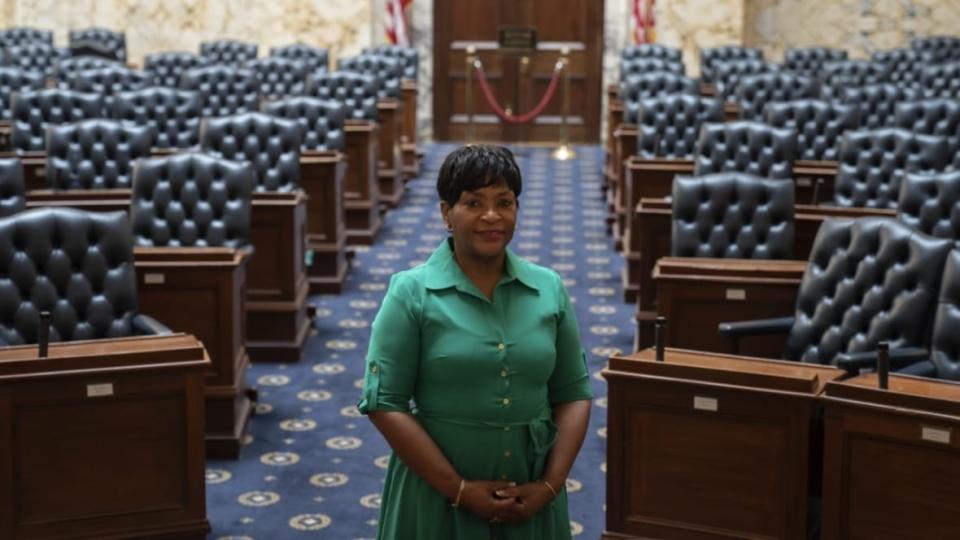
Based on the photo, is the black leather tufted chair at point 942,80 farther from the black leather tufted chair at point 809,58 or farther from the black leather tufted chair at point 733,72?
the black leather tufted chair at point 809,58

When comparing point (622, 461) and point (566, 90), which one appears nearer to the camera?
point (622, 461)

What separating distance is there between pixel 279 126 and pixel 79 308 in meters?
2.91

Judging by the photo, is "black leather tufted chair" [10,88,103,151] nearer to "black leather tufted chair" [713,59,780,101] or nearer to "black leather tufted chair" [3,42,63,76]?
"black leather tufted chair" [3,42,63,76]

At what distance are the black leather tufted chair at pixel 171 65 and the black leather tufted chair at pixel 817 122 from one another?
5621 millimetres

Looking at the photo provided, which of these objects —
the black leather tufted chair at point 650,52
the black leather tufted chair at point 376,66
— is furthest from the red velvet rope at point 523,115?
the black leather tufted chair at point 376,66

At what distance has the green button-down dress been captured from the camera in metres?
2.82

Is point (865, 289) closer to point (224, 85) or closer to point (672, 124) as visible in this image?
point (672, 124)

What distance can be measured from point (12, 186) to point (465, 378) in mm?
4257

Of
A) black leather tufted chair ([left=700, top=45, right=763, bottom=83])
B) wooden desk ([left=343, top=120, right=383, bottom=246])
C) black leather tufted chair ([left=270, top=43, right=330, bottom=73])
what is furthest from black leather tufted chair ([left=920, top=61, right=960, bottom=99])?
black leather tufted chair ([left=270, top=43, right=330, bottom=73])

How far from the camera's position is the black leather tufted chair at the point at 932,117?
9.30 meters

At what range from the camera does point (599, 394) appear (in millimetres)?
6461

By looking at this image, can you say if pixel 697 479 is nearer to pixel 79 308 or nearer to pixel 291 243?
pixel 79 308

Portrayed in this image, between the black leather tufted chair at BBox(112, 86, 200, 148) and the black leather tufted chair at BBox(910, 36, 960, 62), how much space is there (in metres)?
8.22

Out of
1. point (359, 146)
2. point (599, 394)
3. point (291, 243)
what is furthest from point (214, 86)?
point (599, 394)
